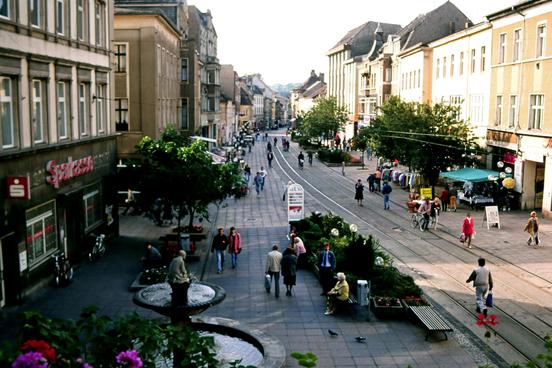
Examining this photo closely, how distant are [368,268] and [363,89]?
72115 mm

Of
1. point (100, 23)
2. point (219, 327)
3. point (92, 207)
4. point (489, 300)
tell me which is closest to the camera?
point (219, 327)

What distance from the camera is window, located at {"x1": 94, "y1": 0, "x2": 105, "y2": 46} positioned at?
25500mm

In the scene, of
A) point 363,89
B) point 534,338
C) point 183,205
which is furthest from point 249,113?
point 534,338

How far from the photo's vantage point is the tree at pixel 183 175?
24.7m

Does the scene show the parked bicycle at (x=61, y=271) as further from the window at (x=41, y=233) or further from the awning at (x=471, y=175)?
the awning at (x=471, y=175)

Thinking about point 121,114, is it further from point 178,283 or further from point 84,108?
point 178,283

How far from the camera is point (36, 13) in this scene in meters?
19.0

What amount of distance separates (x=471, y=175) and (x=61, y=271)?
82.0 ft

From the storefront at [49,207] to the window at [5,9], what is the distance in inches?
140

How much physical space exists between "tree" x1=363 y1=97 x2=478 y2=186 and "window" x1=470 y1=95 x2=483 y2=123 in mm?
1800

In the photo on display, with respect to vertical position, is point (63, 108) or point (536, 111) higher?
point (536, 111)

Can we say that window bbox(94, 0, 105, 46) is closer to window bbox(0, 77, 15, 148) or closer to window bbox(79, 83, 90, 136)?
window bbox(79, 83, 90, 136)

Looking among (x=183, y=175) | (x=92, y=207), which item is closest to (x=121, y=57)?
(x=92, y=207)

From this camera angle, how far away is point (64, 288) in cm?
1973
